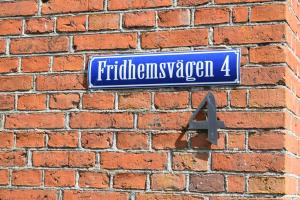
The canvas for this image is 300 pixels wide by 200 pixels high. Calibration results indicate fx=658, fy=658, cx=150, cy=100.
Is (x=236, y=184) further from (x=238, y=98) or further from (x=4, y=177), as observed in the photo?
(x=4, y=177)

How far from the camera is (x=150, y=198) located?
110 inches

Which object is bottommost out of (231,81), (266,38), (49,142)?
(49,142)

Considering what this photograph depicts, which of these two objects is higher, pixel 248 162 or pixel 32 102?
pixel 32 102

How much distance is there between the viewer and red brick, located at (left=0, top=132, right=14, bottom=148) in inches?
119

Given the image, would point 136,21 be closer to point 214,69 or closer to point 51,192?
point 214,69

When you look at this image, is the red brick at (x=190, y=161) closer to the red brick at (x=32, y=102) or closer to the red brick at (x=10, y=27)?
the red brick at (x=32, y=102)

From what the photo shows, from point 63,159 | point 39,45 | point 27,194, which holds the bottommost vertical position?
point 27,194

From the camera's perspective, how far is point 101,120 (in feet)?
9.53

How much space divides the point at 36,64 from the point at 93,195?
2.21 feet

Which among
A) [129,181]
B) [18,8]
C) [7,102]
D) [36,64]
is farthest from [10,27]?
[129,181]

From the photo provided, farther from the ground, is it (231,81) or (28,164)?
(231,81)

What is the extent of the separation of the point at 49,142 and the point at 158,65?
615 mm

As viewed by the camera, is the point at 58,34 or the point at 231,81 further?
the point at 58,34

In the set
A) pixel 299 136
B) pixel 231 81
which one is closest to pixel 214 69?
pixel 231 81
